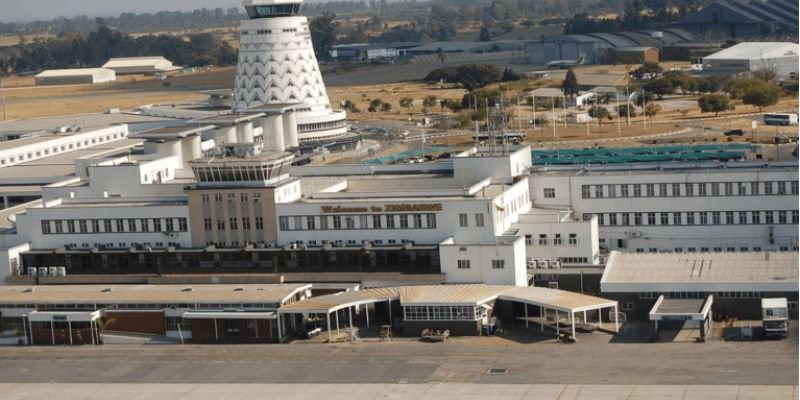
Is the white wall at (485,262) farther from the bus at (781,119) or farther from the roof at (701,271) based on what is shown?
the bus at (781,119)

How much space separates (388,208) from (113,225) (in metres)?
12.8

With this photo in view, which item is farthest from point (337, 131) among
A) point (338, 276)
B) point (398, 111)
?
point (338, 276)

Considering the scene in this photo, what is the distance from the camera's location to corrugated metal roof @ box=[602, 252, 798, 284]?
5884 centimetres

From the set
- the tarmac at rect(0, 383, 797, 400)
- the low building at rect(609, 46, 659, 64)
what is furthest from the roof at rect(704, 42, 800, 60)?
the tarmac at rect(0, 383, 797, 400)

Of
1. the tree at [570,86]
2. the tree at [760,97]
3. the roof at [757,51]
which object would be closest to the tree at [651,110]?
the tree at [760,97]

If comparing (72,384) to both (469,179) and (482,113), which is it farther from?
(482,113)

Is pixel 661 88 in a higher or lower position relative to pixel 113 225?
lower

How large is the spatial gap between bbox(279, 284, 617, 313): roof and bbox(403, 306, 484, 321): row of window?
22 centimetres

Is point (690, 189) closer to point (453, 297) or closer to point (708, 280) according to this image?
point (708, 280)

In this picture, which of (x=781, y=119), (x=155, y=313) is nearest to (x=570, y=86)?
(x=781, y=119)

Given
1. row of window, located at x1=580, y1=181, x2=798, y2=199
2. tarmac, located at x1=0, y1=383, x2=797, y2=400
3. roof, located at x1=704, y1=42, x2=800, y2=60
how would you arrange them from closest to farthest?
tarmac, located at x1=0, y1=383, x2=797, y2=400 < row of window, located at x1=580, y1=181, x2=798, y2=199 < roof, located at x1=704, y1=42, x2=800, y2=60

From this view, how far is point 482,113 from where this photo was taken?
133375 millimetres

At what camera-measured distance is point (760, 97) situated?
128 m

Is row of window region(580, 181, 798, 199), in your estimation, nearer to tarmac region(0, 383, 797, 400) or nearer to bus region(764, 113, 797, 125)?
tarmac region(0, 383, 797, 400)
